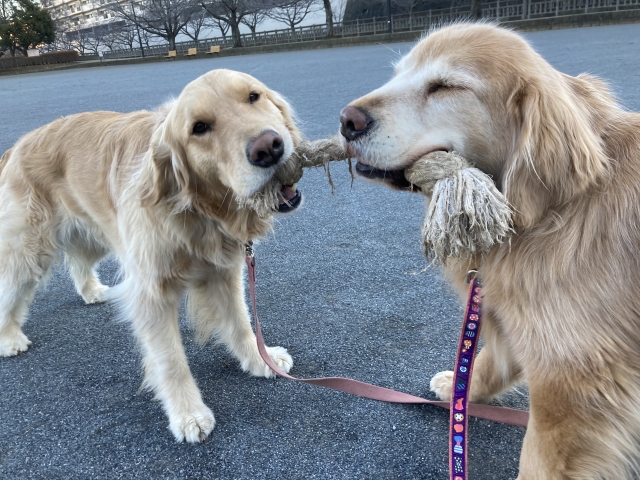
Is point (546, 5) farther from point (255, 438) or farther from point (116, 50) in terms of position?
point (116, 50)

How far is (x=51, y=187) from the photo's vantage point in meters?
3.06

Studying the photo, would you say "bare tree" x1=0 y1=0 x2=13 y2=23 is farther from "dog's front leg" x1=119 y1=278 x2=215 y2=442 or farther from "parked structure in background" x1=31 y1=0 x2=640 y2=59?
"dog's front leg" x1=119 y1=278 x2=215 y2=442

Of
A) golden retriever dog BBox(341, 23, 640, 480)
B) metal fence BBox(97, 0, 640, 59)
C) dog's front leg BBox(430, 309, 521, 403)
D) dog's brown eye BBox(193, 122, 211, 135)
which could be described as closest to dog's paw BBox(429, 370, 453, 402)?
dog's front leg BBox(430, 309, 521, 403)

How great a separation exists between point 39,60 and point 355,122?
4735cm

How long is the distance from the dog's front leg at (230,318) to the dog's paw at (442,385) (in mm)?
811

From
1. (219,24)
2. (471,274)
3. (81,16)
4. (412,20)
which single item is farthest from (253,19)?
(471,274)

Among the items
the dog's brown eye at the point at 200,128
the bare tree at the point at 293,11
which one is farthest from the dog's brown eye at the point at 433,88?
the bare tree at the point at 293,11

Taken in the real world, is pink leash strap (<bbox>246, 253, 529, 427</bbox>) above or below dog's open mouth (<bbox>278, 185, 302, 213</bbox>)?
A: below

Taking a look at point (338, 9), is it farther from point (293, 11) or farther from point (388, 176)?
point (388, 176)

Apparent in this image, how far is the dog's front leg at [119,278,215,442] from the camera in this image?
2.40 m

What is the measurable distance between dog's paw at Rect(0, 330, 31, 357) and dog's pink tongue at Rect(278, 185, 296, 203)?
6.96 feet

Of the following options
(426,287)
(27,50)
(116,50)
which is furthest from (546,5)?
(27,50)

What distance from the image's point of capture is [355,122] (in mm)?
1767

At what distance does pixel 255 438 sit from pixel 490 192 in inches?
60.9
